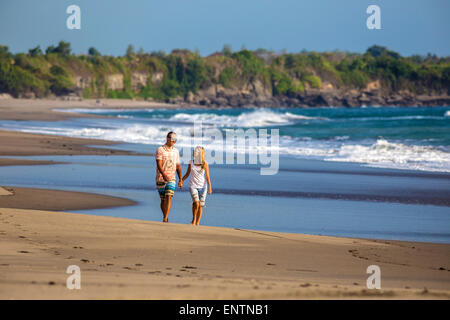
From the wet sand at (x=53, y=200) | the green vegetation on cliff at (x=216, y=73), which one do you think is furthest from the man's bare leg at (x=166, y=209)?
the green vegetation on cliff at (x=216, y=73)

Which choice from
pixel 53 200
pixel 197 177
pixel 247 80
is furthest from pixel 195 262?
pixel 247 80

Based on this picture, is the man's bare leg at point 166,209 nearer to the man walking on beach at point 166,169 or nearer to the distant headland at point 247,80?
the man walking on beach at point 166,169

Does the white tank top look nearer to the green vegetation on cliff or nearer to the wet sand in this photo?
the wet sand

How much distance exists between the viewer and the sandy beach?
4660 mm

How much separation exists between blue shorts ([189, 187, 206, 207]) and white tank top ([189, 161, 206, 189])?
53mm

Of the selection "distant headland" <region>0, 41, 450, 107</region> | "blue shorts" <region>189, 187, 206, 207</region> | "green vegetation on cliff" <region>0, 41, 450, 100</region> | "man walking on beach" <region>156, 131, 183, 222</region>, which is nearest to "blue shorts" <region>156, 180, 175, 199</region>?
"man walking on beach" <region>156, 131, 183, 222</region>

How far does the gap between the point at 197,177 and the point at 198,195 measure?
0.88 feet

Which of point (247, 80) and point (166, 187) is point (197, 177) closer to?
point (166, 187)

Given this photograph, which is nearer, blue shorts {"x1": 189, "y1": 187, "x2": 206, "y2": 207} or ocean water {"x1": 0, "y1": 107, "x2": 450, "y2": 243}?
blue shorts {"x1": 189, "y1": 187, "x2": 206, "y2": 207}

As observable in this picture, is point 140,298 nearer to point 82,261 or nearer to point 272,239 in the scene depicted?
point 82,261

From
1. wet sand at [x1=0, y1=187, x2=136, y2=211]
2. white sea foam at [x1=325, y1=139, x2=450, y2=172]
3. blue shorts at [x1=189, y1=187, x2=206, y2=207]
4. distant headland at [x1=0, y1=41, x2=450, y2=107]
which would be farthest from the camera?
distant headland at [x1=0, y1=41, x2=450, y2=107]

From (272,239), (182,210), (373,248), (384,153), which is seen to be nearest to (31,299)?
(272,239)

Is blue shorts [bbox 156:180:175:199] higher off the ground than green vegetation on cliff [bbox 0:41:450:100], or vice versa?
green vegetation on cliff [bbox 0:41:450:100]

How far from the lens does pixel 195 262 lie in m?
6.29
